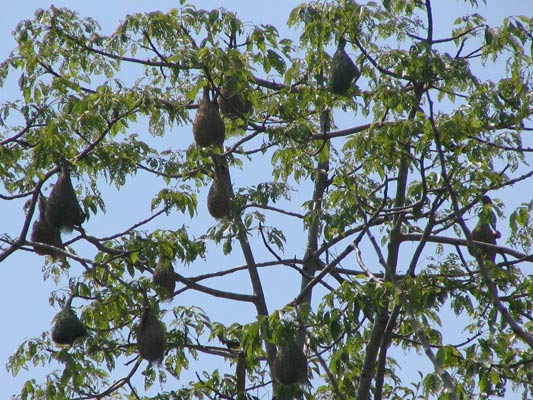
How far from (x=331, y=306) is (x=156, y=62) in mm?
3344

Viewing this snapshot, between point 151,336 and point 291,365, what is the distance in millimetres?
1156

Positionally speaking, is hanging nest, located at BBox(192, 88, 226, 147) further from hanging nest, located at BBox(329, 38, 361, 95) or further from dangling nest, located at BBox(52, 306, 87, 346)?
dangling nest, located at BBox(52, 306, 87, 346)

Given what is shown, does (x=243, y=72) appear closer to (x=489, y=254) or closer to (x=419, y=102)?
(x=419, y=102)

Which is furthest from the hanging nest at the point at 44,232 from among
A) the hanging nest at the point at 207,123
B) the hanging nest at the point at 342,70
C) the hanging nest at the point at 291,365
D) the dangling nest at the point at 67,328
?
the hanging nest at the point at 342,70

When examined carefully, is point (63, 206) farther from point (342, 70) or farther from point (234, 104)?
point (342, 70)

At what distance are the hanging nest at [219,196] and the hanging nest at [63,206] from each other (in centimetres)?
141

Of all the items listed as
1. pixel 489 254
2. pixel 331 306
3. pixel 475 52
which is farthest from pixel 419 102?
pixel 331 306

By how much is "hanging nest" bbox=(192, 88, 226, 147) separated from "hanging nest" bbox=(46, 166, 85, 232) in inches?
48.4

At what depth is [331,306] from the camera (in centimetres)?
749

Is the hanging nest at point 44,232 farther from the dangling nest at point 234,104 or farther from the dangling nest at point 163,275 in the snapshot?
the dangling nest at point 234,104

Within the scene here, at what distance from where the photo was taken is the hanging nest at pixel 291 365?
767cm

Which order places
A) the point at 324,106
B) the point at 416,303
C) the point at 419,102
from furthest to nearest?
the point at 324,106 < the point at 419,102 < the point at 416,303

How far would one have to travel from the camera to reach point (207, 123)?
888 centimetres

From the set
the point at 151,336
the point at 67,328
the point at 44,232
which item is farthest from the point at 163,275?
the point at 44,232
